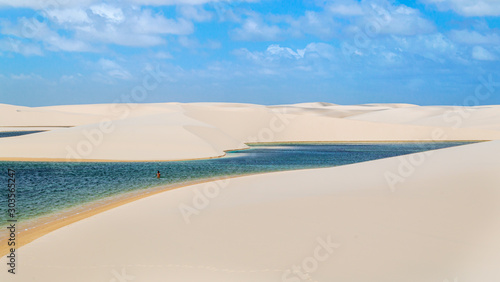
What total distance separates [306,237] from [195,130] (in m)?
43.4

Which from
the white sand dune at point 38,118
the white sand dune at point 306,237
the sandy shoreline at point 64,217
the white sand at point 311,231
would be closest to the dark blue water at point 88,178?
the sandy shoreline at point 64,217

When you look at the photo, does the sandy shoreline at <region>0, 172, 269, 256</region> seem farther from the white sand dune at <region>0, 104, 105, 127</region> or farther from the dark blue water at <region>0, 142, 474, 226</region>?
the white sand dune at <region>0, 104, 105, 127</region>

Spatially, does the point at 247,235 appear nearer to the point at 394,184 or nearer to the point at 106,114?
the point at 394,184

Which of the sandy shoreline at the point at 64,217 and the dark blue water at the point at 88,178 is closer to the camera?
the sandy shoreline at the point at 64,217

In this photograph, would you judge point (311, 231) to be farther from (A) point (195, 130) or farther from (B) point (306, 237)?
(A) point (195, 130)

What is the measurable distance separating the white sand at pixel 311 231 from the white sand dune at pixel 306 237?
0.03 m

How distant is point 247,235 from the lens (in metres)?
11.8

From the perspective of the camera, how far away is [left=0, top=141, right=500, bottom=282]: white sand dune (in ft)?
31.3

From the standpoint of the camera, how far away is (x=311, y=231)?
466 inches

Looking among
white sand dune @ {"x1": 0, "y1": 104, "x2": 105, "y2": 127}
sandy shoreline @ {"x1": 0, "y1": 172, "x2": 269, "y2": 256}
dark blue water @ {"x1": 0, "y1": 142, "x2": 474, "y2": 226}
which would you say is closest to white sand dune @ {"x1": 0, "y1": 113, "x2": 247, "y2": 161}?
dark blue water @ {"x1": 0, "y1": 142, "x2": 474, "y2": 226}

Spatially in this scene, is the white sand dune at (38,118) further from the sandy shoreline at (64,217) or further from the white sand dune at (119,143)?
the sandy shoreline at (64,217)

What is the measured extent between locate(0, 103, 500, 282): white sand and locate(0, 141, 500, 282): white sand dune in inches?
1.0

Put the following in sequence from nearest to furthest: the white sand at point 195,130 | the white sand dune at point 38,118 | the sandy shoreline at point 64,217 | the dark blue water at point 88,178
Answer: the sandy shoreline at point 64,217 < the dark blue water at point 88,178 < the white sand at point 195,130 < the white sand dune at point 38,118

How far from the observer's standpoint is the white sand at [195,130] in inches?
1683
